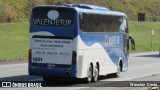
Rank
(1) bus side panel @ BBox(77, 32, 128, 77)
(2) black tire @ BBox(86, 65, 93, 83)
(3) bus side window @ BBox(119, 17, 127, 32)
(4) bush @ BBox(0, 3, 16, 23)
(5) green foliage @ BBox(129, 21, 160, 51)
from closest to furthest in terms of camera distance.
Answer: (1) bus side panel @ BBox(77, 32, 128, 77) < (2) black tire @ BBox(86, 65, 93, 83) < (3) bus side window @ BBox(119, 17, 127, 32) < (5) green foliage @ BBox(129, 21, 160, 51) < (4) bush @ BBox(0, 3, 16, 23)

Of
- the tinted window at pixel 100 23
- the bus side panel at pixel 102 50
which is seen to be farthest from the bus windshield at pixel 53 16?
the bus side panel at pixel 102 50

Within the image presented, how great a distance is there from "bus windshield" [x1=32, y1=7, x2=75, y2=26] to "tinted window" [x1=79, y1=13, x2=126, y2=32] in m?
0.52

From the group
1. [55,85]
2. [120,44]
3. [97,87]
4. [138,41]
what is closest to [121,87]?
[97,87]

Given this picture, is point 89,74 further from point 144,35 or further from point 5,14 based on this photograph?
point 144,35

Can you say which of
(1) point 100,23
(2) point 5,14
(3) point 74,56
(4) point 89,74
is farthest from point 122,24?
(2) point 5,14

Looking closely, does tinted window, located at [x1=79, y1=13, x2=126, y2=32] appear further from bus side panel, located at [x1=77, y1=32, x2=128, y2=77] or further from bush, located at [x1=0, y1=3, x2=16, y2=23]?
bush, located at [x1=0, y1=3, x2=16, y2=23]

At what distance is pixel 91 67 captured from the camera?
73.9 ft

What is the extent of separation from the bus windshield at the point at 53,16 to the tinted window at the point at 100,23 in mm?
522

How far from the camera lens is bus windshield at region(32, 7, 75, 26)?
827 inches

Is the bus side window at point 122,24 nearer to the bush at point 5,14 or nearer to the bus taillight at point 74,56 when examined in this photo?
the bus taillight at point 74,56

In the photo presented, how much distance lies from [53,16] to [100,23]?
9.81 ft

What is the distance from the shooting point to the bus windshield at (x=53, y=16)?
21.0 meters

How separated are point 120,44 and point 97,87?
6.63 meters

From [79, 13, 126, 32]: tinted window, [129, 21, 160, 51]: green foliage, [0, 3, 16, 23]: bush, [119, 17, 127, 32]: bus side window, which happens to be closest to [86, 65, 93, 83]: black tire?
[79, 13, 126, 32]: tinted window
